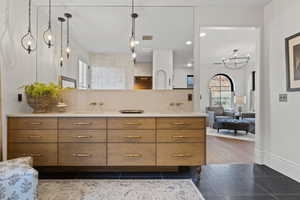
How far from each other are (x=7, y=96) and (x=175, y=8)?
2.75 m

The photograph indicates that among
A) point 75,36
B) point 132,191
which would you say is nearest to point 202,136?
point 132,191

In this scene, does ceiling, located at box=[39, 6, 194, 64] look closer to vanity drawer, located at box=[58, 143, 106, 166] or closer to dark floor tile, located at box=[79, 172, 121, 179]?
vanity drawer, located at box=[58, 143, 106, 166]

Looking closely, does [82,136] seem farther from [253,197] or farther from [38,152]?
[253,197]

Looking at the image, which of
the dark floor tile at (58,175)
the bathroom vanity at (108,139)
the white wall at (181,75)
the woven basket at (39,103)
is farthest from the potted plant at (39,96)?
the white wall at (181,75)

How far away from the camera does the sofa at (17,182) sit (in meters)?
1.81

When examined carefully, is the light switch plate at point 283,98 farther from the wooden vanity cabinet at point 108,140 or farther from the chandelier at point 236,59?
the chandelier at point 236,59

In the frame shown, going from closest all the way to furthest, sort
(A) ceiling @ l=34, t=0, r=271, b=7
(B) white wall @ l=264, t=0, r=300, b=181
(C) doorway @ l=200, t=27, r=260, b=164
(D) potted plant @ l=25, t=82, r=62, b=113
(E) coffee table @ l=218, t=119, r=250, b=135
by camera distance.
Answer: (B) white wall @ l=264, t=0, r=300, b=181, (D) potted plant @ l=25, t=82, r=62, b=113, (A) ceiling @ l=34, t=0, r=271, b=7, (C) doorway @ l=200, t=27, r=260, b=164, (E) coffee table @ l=218, t=119, r=250, b=135

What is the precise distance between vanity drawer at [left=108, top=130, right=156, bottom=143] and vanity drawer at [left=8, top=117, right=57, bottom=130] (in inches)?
30.0

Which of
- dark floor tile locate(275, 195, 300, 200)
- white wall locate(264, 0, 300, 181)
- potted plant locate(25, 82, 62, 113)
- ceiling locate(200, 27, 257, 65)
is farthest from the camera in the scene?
ceiling locate(200, 27, 257, 65)

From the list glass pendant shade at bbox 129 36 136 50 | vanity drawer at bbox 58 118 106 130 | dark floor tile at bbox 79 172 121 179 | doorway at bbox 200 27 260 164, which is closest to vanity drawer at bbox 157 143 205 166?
dark floor tile at bbox 79 172 121 179

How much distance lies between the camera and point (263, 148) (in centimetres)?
329

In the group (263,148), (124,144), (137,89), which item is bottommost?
(263,148)

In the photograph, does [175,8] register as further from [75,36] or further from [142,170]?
[142,170]

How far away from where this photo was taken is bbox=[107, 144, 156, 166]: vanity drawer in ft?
8.43
